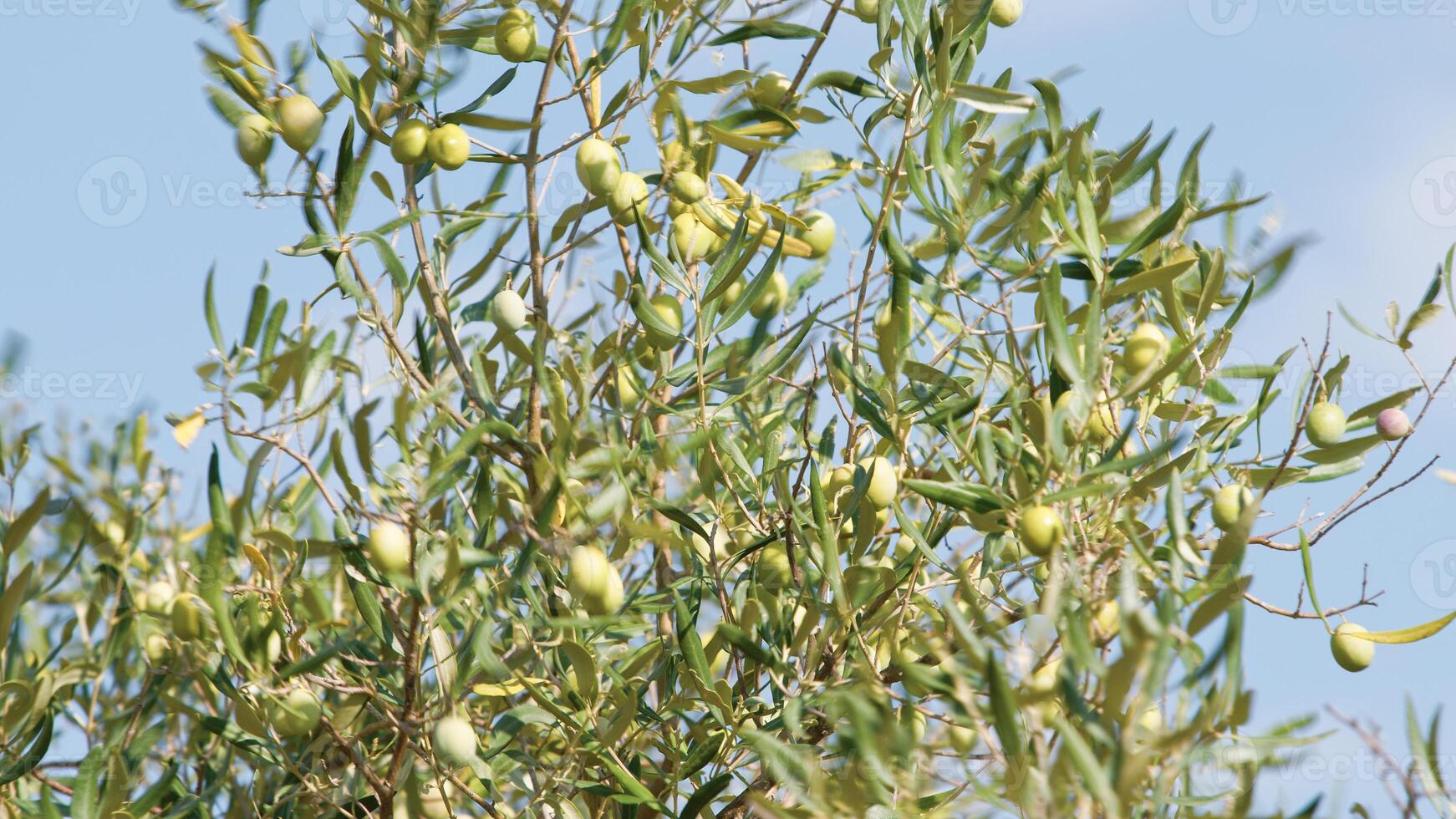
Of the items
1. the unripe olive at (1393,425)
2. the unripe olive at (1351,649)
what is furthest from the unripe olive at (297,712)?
the unripe olive at (1393,425)

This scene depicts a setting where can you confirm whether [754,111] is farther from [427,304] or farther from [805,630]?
[805,630]

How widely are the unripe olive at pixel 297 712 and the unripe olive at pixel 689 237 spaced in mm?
795

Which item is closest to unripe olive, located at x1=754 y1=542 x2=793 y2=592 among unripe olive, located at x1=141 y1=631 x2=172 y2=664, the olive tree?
the olive tree

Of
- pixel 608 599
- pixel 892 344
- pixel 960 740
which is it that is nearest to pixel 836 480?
pixel 892 344

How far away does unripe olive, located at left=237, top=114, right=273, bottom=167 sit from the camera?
1.81 meters

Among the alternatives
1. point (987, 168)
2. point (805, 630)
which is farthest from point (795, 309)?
point (805, 630)

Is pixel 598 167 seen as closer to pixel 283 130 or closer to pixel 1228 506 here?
pixel 283 130

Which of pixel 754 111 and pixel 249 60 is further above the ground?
pixel 754 111

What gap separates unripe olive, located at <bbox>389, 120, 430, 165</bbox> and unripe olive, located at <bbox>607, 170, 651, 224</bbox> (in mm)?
265

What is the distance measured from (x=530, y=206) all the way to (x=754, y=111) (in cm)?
35

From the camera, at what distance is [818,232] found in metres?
2.13

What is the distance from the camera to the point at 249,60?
6.09 ft

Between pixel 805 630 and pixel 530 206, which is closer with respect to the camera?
pixel 805 630

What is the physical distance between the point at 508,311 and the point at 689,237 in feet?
0.93
